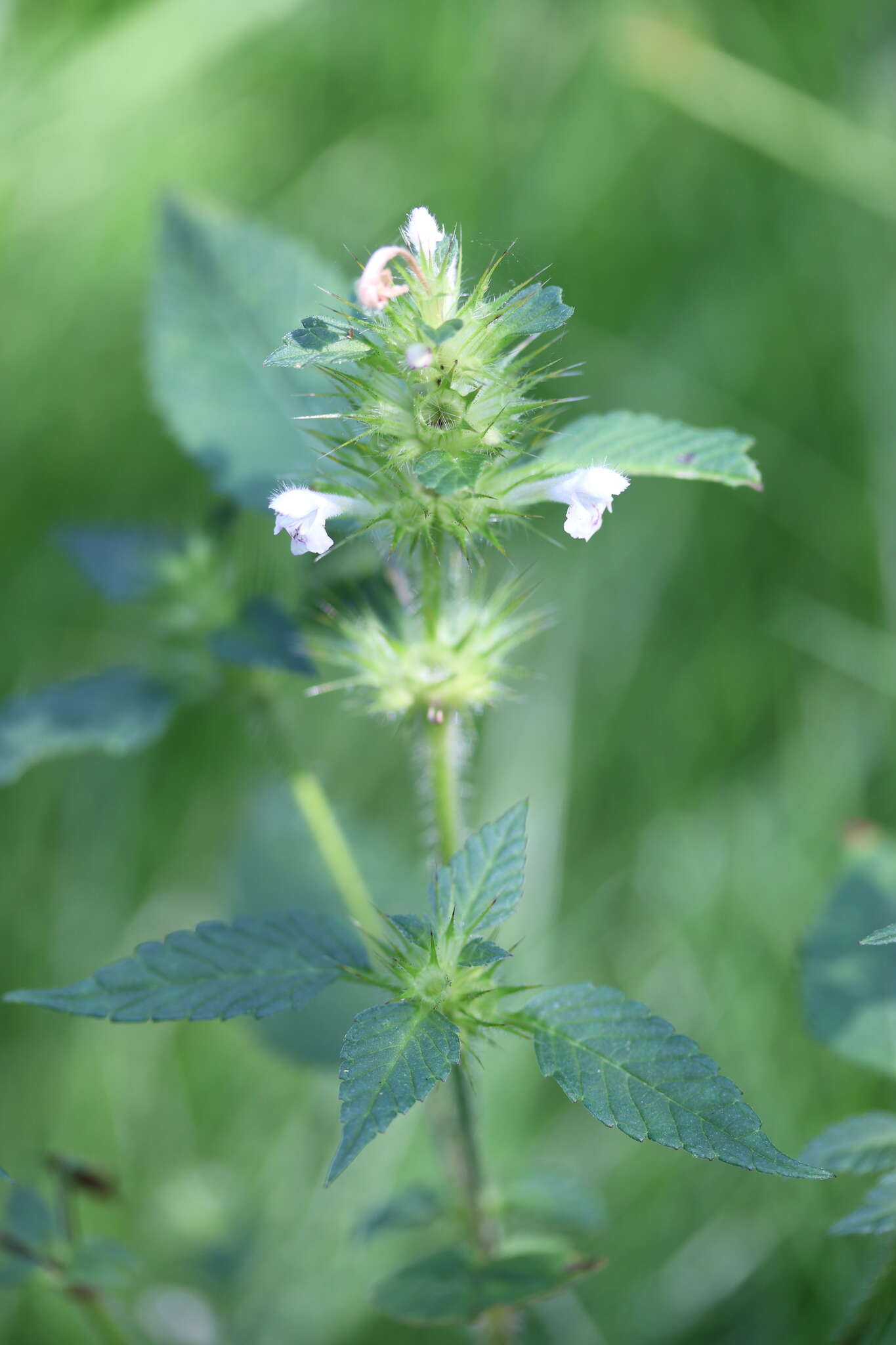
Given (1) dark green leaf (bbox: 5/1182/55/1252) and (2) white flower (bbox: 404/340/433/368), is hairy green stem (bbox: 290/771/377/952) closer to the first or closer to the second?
(1) dark green leaf (bbox: 5/1182/55/1252)

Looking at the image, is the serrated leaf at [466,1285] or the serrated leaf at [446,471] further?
the serrated leaf at [466,1285]

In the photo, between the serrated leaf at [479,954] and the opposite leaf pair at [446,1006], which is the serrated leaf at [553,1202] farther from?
the serrated leaf at [479,954]

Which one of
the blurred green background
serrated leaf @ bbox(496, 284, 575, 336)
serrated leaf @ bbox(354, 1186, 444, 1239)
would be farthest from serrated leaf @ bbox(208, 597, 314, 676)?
serrated leaf @ bbox(354, 1186, 444, 1239)

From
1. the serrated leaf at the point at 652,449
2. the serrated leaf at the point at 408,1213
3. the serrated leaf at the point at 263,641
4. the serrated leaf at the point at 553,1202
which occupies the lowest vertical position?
the serrated leaf at the point at 408,1213

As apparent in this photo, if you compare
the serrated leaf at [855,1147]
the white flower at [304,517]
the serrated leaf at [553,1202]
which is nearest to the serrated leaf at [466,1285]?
the serrated leaf at [553,1202]

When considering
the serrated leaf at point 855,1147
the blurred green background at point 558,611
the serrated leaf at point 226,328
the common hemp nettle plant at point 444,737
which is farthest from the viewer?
the blurred green background at point 558,611

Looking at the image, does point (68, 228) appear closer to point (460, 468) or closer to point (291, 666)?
point (291, 666)
